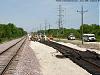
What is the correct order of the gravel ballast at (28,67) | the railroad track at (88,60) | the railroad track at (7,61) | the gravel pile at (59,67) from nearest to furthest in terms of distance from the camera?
the gravel pile at (59,67)
the gravel ballast at (28,67)
the railroad track at (7,61)
the railroad track at (88,60)

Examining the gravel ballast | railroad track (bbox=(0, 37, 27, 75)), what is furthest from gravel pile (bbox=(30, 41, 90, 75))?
railroad track (bbox=(0, 37, 27, 75))

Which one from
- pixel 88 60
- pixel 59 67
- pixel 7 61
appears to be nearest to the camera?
pixel 59 67

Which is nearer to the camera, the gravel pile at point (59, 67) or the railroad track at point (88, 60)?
the gravel pile at point (59, 67)

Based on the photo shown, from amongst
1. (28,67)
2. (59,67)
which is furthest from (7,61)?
(59,67)

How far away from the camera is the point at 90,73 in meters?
17.0

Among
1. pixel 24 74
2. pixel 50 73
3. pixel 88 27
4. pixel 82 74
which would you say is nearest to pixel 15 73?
pixel 24 74

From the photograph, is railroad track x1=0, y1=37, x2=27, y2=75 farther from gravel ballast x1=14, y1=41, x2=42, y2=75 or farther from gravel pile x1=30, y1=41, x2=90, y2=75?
gravel pile x1=30, y1=41, x2=90, y2=75

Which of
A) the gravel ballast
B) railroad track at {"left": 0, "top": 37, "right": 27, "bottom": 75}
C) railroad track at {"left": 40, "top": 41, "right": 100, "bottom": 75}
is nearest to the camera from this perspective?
the gravel ballast

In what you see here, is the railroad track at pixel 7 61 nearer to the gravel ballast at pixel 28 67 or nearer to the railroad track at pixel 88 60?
the gravel ballast at pixel 28 67

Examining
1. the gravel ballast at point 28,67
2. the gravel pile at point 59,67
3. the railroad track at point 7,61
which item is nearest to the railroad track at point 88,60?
the gravel pile at point 59,67

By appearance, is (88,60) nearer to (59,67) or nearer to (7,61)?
(59,67)

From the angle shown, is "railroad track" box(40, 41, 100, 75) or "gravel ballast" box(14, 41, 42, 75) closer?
"gravel ballast" box(14, 41, 42, 75)

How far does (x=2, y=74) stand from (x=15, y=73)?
85 centimetres

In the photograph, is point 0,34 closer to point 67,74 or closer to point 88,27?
point 88,27
